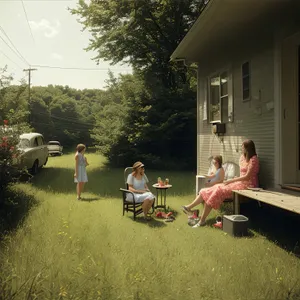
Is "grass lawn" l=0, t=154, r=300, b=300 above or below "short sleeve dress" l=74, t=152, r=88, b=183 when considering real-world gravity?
below

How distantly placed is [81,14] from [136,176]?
51.5 feet

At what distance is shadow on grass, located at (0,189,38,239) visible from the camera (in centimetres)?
666

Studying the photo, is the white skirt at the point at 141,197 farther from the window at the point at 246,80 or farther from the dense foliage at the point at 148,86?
the dense foliage at the point at 148,86

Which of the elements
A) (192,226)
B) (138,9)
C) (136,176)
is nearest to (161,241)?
(192,226)

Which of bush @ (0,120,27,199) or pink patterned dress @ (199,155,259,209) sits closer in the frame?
pink patterned dress @ (199,155,259,209)

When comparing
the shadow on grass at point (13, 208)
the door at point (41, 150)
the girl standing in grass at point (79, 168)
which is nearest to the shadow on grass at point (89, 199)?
the girl standing in grass at point (79, 168)

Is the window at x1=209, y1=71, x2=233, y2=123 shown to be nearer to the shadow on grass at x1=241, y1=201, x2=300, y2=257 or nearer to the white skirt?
the shadow on grass at x1=241, y1=201, x2=300, y2=257

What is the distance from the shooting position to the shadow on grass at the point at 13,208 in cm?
666

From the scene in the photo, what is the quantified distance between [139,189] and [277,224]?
302 cm

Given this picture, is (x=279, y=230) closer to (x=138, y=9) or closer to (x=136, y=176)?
(x=136, y=176)

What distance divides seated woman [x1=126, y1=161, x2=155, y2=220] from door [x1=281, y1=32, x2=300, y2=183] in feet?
9.22

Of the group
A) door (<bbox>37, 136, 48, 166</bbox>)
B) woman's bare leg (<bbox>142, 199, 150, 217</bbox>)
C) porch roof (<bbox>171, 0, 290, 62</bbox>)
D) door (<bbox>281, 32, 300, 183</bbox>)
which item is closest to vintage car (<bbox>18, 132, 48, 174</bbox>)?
door (<bbox>37, 136, 48, 166</bbox>)

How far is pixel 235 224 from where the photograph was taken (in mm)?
5941

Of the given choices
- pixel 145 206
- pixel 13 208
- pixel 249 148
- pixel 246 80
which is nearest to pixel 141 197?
pixel 145 206
